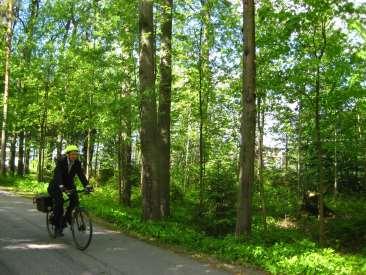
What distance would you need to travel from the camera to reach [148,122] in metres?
13.1

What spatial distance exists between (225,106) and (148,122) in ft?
24.3

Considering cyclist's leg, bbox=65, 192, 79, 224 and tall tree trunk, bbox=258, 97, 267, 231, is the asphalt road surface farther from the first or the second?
tall tree trunk, bbox=258, 97, 267, 231

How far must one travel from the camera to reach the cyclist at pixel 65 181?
990 cm

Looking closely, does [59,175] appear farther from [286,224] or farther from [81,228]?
[286,224]

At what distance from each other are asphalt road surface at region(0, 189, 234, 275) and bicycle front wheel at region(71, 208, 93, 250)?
16cm

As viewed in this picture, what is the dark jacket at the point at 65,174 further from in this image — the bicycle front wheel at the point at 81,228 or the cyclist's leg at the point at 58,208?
the bicycle front wheel at the point at 81,228

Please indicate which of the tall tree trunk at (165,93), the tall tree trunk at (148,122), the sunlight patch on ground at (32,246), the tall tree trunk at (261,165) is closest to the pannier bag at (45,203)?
the sunlight patch on ground at (32,246)

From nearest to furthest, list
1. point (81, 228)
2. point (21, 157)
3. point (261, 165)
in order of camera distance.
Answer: point (81, 228)
point (261, 165)
point (21, 157)

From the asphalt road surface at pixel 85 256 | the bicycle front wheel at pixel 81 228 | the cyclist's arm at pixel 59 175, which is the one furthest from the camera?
the cyclist's arm at pixel 59 175

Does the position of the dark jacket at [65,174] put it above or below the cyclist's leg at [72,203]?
above

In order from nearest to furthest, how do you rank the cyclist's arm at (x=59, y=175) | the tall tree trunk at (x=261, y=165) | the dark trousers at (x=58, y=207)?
the cyclist's arm at (x=59, y=175) → the dark trousers at (x=58, y=207) → the tall tree trunk at (x=261, y=165)

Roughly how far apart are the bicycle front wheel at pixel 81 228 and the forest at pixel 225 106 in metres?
2.06

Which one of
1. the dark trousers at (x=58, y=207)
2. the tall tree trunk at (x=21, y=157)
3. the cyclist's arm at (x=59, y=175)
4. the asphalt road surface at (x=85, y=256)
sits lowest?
the asphalt road surface at (x=85, y=256)


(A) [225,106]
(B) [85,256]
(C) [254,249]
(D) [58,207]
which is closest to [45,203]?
(D) [58,207]
